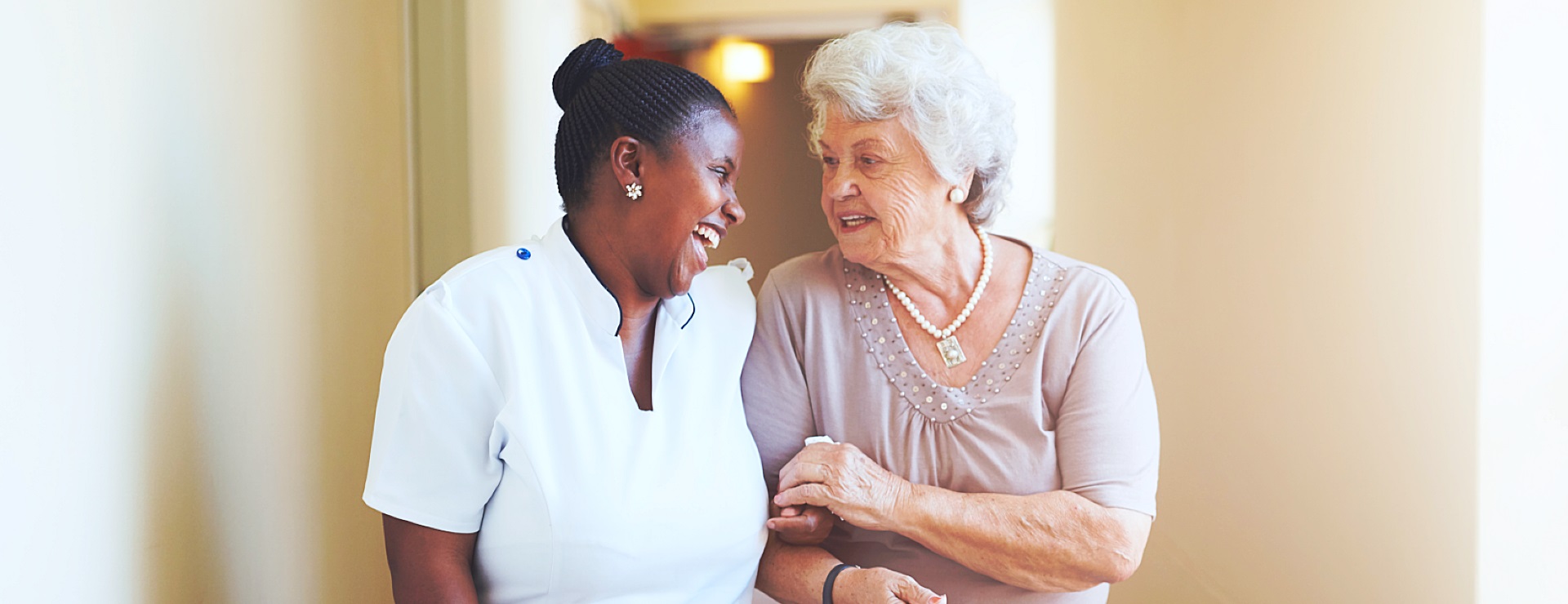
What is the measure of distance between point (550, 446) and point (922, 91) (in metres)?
0.80

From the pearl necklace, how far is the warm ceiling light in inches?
25.7

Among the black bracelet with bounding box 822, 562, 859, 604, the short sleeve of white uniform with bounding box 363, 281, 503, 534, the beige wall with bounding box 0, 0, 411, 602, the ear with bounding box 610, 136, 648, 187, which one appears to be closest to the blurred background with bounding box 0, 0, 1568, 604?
the beige wall with bounding box 0, 0, 411, 602

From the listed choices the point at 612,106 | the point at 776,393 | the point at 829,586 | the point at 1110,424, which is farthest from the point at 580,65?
the point at 1110,424

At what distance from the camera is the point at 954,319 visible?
175cm

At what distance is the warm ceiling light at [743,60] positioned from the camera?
7.22 ft

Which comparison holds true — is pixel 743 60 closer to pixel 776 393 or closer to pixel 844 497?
pixel 776 393

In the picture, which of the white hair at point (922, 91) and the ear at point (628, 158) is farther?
the white hair at point (922, 91)

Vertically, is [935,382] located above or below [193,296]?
below

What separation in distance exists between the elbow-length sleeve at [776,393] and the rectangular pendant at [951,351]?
24cm

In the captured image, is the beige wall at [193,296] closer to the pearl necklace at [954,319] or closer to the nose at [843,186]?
the nose at [843,186]

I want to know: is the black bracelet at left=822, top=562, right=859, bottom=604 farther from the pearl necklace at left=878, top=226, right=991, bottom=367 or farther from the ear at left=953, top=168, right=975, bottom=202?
the ear at left=953, top=168, right=975, bottom=202

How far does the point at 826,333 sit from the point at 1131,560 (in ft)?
1.99

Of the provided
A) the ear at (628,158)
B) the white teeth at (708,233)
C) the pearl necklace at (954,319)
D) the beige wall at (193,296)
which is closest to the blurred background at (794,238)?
the beige wall at (193,296)

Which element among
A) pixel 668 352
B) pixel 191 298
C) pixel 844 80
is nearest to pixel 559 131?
pixel 668 352
